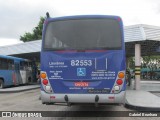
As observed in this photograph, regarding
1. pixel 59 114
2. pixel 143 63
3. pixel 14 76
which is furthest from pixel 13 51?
pixel 143 63

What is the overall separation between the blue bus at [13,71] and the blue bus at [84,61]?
55.5 ft

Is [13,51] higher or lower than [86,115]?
higher

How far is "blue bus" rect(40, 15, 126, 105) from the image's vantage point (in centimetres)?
989

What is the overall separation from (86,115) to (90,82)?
1.79 meters

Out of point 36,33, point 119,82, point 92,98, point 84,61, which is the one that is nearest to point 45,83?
point 84,61

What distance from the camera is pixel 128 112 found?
1218cm

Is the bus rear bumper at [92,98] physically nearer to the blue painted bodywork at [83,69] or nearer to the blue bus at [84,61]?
the blue bus at [84,61]

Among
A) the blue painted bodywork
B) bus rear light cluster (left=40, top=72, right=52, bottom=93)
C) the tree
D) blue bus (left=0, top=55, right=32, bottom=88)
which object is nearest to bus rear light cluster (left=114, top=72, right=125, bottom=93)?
the blue painted bodywork

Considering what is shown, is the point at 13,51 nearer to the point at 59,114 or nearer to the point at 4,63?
the point at 4,63

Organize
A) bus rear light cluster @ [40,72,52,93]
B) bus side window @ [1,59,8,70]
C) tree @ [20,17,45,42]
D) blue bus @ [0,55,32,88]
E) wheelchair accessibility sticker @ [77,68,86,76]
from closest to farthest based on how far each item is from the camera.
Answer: wheelchair accessibility sticker @ [77,68,86,76] → bus rear light cluster @ [40,72,52,93] → bus side window @ [1,59,8,70] → blue bus @ [0,55,32,88] → tree @ [20,17,45,42]

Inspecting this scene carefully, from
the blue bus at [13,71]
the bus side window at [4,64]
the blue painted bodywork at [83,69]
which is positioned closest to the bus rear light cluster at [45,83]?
the blue painted bodywork at [83,69]

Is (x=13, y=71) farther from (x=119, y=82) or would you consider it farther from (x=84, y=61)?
(x=119, y=82)

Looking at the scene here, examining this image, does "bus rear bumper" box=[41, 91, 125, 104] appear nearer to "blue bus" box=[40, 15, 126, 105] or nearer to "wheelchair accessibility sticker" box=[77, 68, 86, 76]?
"blue bus" box=[40, 15, 126, 105]

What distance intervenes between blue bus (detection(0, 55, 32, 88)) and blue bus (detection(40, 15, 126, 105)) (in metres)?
16.9
